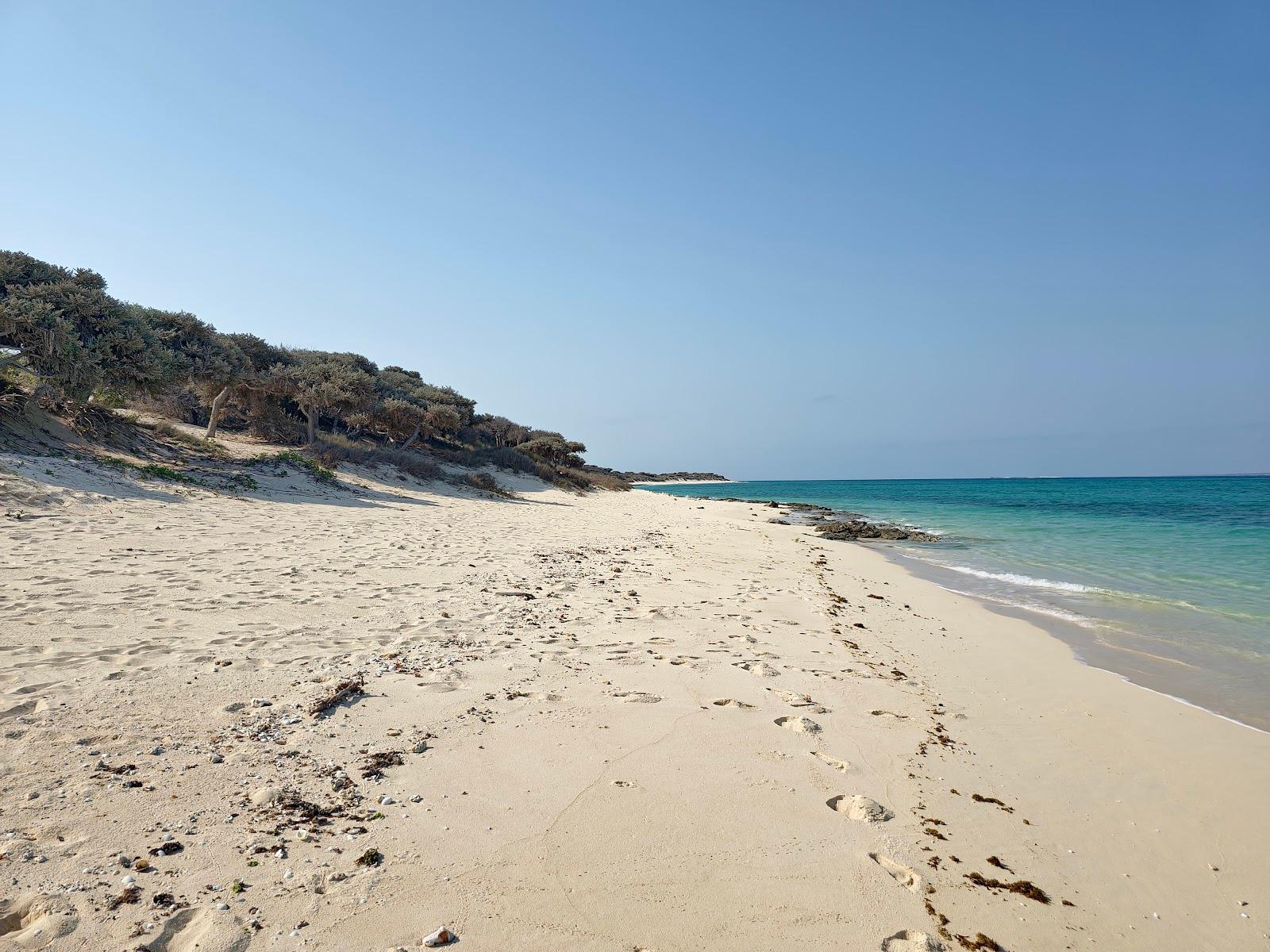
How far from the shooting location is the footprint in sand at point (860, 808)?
293 centimetres

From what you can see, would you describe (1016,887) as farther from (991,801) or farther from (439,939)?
(439,939)

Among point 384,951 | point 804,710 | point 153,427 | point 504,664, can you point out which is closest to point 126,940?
point 384,951

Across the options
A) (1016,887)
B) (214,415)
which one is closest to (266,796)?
(1016,887)

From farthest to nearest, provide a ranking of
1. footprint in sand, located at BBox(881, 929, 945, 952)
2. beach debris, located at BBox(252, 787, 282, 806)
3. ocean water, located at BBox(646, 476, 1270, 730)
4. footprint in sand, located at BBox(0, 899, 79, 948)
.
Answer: ocean water, located at BBox(646, 476, 1270, 730) < beach debris, located at BBox(252, 787, 282, 806) < footprint in sand, located at BBox(881, 929, 945, 952) < footprint in sand, located at BBox(0, 899, 79, 948)

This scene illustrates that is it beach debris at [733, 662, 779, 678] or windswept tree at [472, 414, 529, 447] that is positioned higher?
windswept tree at [472, 414, 529, 447]

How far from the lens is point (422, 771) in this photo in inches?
118

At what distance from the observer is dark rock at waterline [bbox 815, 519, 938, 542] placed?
731 inches

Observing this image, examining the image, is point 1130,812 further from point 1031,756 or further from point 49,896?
point 49,896

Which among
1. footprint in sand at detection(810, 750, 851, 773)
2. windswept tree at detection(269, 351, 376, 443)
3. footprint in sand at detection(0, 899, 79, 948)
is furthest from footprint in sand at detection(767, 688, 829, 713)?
windswept tree at detection(269, 351, 376, 443)

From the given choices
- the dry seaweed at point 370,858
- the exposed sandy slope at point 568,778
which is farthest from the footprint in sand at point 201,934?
the dry seaweed at point 370,858

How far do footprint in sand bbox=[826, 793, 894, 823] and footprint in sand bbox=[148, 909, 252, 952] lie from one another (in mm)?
2574

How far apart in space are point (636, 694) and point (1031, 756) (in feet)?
8.81

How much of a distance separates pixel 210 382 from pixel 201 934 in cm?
1965

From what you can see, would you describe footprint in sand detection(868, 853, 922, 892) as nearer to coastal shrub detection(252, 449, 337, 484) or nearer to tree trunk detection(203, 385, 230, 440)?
coastal shrub detection(252, 449, 337, 484)
